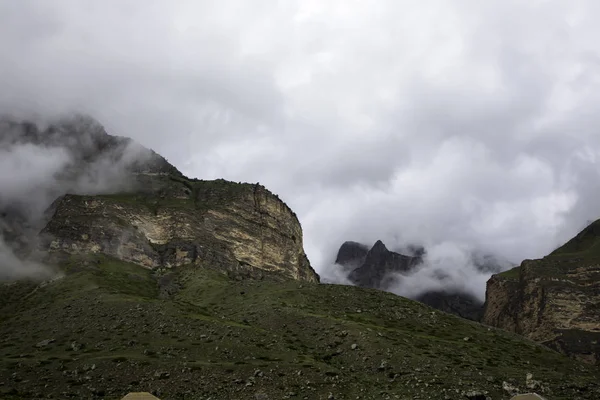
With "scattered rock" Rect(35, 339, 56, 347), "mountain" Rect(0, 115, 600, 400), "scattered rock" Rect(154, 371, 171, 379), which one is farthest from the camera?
"scattered rock" Rect(35, 339, 56, 347)

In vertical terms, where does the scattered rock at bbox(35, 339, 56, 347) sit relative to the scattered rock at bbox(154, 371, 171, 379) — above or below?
above

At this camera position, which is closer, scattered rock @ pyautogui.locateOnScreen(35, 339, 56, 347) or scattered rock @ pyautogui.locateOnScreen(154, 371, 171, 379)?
scattered rock @ pyautogui.locateOnScreen(154, 371, 171, 379)

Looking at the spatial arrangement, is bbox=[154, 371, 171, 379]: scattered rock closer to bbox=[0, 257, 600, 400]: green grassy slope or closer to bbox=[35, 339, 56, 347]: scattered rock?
bbox=[0, 257, 600, 400]: green grassy slope

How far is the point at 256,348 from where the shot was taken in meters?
90.8

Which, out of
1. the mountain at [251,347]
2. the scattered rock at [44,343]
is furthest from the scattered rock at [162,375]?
the scattered rock at [44,343]

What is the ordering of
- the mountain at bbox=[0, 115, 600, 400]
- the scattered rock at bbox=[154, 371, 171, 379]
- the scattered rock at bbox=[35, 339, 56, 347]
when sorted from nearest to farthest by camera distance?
the mountain at bbox=[0, 115, 600, 400], the scattered rock at bbox=[154, 371, 171, 379], the scattered rock at bbox=[35, 339, 56, 347]

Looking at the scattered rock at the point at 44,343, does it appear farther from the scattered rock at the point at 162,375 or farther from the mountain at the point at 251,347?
the scattered rock at the point at 162,375

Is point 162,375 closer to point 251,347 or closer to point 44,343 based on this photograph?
point 251,347

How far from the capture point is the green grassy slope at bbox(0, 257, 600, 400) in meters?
71.2

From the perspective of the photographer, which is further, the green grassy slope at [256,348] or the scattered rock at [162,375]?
the scattered rock at [162,375]

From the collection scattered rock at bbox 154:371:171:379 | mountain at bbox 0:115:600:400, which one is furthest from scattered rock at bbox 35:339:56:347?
scattered rock at bbox 154:371:171:379

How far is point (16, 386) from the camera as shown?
72.8 metres

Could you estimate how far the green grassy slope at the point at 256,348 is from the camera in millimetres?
71250

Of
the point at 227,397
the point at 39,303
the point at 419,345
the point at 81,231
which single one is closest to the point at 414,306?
the point at 419,345
